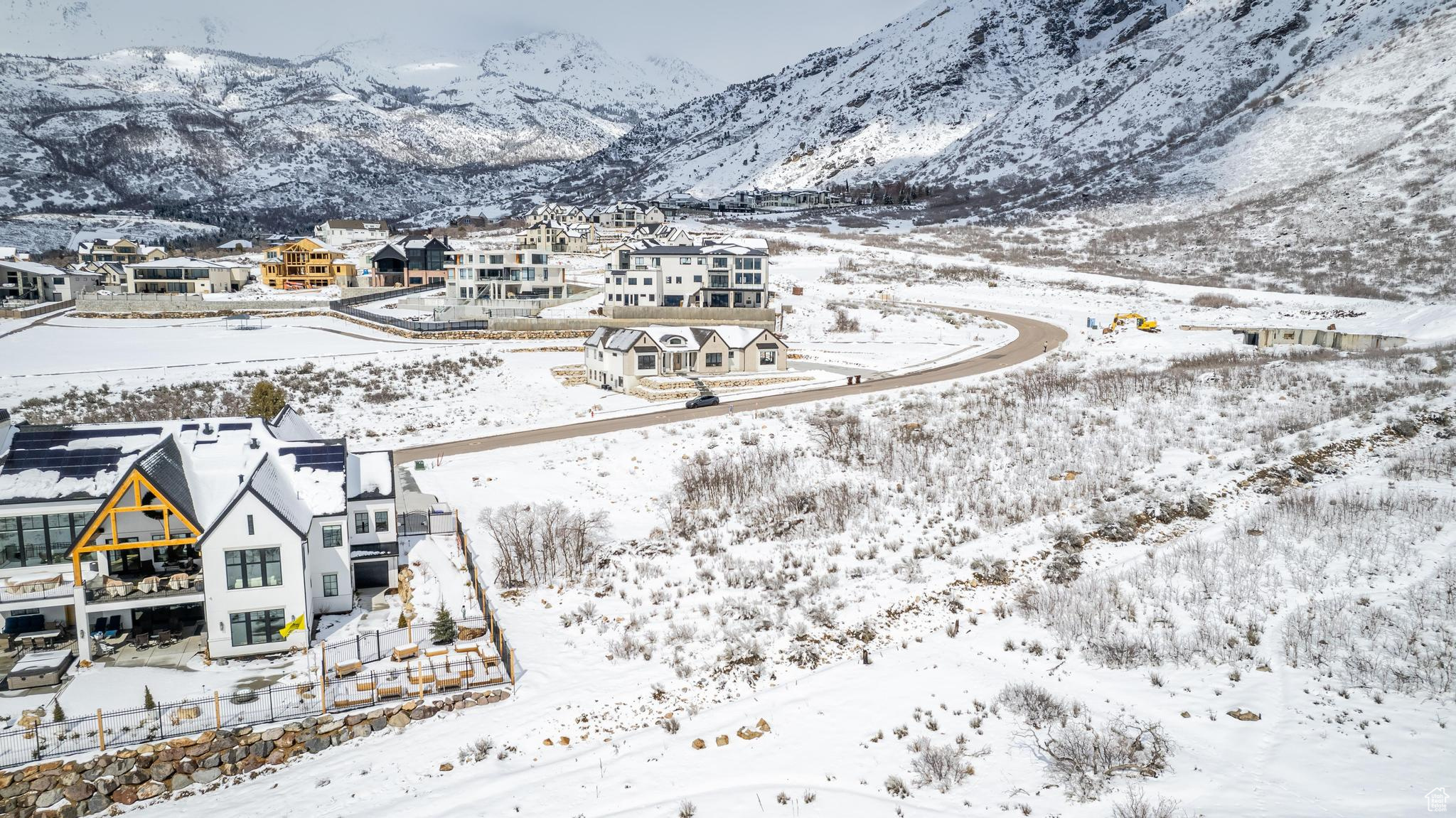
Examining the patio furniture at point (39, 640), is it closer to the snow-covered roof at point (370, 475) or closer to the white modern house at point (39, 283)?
the snow-covered roof at point (370, 475)

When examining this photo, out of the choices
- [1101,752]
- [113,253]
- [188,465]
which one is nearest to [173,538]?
[188,465]

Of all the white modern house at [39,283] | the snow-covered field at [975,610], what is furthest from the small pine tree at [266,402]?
the white modern house at [39,283]

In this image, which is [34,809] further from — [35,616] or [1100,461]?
[1100,461]

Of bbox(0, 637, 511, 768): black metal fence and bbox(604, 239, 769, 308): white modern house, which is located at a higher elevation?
bbox(604, 239, 769, 308): white modern house

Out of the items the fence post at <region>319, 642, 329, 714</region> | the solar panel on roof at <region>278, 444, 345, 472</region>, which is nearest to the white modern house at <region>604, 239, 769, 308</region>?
the solar panel on roof at <region>278, 444, 345, 472</region>

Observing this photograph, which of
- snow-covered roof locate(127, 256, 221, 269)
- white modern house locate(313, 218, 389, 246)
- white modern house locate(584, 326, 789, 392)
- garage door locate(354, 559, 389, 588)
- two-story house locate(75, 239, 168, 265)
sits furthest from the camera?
white modern house locate(313, 218, 389, 246)

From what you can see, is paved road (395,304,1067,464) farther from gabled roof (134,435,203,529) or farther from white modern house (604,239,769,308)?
white modern house (604,239,769,308)

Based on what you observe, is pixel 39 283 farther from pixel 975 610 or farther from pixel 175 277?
pixel 975 610
